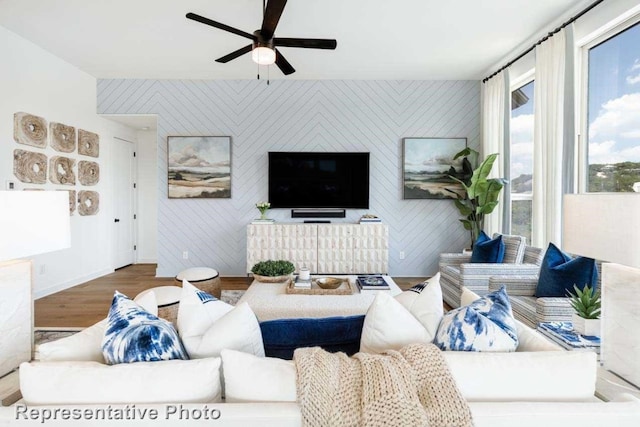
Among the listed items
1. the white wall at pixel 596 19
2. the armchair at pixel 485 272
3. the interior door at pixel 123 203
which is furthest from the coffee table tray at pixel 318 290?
the interior door at pixel 123 203

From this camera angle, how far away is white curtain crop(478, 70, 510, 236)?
427 centimetres

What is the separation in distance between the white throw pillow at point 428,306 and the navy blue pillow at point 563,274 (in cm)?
159

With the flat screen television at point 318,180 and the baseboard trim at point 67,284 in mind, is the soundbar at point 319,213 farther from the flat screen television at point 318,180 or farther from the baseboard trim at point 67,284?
the baseboard trim at point 67,284

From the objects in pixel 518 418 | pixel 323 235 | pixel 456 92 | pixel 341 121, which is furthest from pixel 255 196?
pixel 518 418

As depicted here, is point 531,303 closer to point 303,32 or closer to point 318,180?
point 318,180

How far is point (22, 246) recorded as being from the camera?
4.70 feet

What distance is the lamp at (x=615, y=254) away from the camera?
Answer: 119cm

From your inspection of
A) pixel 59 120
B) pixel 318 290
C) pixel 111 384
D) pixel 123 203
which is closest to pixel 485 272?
pixel 318 290

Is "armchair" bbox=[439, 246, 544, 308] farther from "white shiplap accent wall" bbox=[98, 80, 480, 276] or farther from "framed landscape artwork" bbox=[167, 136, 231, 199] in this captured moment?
"framed landscape artwork" bbox=[167, 136, 231, 199]

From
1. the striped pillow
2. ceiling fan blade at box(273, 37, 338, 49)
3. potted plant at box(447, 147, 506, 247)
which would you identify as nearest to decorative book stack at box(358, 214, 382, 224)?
potted plant at box(447, 147, 506, 247)

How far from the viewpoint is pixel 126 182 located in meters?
5.77

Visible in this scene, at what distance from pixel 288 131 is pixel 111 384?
4.33 m

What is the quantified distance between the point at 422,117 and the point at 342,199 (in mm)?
1680

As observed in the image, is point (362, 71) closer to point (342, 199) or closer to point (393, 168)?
point (393, 168)
